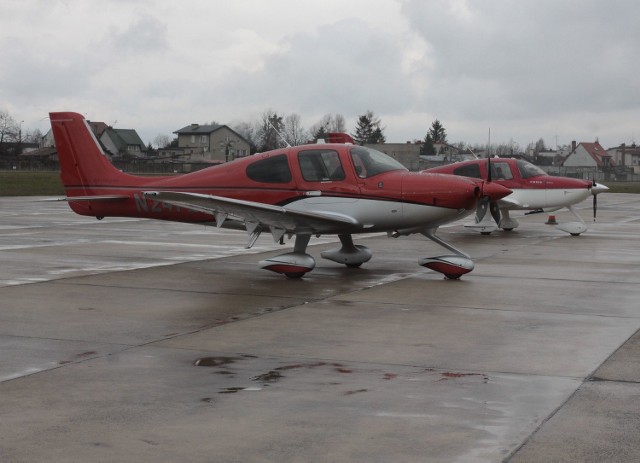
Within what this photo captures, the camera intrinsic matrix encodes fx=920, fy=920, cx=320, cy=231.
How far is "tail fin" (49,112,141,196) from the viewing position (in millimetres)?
16250

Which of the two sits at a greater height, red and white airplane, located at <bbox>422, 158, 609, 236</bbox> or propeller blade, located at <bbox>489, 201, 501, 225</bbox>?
red and white airplane, located at <bbox>422, 158, 609, 236</bbox>

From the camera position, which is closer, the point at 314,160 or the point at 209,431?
the point at 209,431

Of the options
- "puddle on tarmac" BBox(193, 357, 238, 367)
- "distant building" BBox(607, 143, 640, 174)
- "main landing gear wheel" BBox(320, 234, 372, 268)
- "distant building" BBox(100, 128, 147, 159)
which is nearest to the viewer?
"puddle on tarmac" BBox(193, 357, 238, 367)

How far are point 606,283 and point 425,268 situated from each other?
3.04m

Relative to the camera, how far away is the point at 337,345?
28.5 feet

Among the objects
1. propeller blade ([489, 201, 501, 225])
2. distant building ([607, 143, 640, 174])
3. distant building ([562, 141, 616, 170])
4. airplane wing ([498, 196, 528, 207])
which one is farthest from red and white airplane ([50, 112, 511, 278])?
distant building ([607, 143, 640, 174])

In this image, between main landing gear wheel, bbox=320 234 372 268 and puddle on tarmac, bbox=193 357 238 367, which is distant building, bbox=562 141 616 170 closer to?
main landing gear wheel, bbox=320 234 372 268

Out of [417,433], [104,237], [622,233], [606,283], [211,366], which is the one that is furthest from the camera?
[622,233]

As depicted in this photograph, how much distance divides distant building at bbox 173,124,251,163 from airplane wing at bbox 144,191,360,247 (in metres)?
113

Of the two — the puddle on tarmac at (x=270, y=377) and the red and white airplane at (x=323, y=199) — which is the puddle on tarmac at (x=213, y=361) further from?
the red and white airplane at (x=323, y=199)

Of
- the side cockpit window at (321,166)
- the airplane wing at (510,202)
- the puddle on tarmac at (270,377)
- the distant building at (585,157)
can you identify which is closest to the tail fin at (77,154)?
the side cockpit window at (321,166)

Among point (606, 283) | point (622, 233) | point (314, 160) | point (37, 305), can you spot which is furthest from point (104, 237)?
point (622, 233)

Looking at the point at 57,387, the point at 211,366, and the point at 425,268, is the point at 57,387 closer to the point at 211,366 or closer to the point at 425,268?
the point at 211,366

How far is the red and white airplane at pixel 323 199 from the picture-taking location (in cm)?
1348
